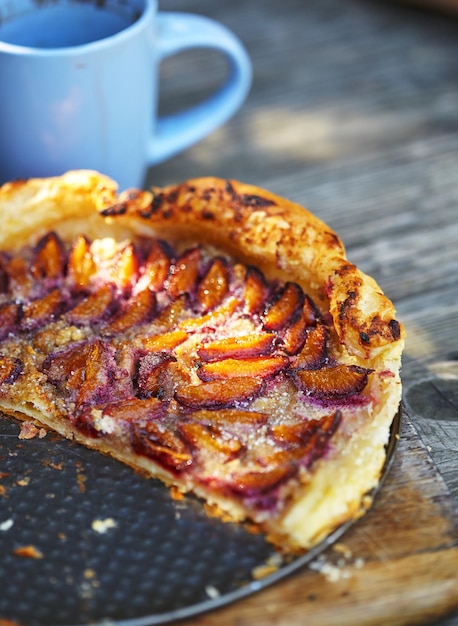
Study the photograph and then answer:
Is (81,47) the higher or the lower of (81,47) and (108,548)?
the higher

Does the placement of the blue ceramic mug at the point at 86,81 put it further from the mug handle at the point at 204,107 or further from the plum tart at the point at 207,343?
the plum tart at the point at 207,343

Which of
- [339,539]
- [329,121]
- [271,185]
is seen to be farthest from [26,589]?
[329,121]

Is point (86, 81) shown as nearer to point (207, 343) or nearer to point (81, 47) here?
point (81, 47)

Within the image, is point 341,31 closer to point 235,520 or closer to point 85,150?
point 85,150

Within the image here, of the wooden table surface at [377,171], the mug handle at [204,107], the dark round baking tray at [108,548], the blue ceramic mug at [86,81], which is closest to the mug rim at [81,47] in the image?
the blue ceramic mug at [86,81]

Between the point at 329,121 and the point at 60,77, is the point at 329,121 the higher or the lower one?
the lower one

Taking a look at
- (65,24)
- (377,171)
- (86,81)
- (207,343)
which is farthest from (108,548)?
(377,171)

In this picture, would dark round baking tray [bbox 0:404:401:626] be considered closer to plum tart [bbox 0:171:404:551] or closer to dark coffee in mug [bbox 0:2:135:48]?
plum tart [bbox 0:171:404:551]
